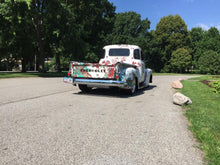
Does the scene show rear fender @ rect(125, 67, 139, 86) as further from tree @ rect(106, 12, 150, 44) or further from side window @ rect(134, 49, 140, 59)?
tree @ rect(106, 12, 150, 44)

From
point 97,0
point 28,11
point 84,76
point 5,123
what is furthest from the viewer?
point 97,0

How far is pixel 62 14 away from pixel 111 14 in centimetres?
2280

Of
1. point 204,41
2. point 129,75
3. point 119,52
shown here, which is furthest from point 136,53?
point 204,41

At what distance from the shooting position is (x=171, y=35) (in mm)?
53906

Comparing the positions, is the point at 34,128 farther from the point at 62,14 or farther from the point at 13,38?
the point at 13,38

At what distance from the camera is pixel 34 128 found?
3.67m

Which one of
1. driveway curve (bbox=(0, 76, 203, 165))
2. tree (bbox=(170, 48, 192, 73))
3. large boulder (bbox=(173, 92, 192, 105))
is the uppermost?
tree (bbox=(170, 48, 192, 73))

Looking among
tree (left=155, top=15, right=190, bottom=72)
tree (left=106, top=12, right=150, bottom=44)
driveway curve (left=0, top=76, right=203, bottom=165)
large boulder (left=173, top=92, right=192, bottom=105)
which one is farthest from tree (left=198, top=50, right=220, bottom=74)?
driveway curve (left=0, top=76, right=203, bottom=165)

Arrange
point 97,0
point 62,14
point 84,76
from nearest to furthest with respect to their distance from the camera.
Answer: point 84,76, point 62,14, point 97,0

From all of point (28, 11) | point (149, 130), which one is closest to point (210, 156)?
point (149, 130)

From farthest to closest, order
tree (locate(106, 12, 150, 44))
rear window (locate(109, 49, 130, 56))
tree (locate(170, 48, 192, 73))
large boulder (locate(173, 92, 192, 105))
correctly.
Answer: tree (locate(170, 48, 192, 73)) → tree (locate(106, 12, 150, 44)) → rear window (locate(109, 49, 130, 56)) → large boulder (locate(173, 92, 192, 105))

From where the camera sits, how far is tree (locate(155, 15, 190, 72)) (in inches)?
2111

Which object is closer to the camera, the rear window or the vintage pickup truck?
the vintage pickup truck

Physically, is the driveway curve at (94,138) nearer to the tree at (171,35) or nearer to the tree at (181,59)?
the tree at (181,59)
